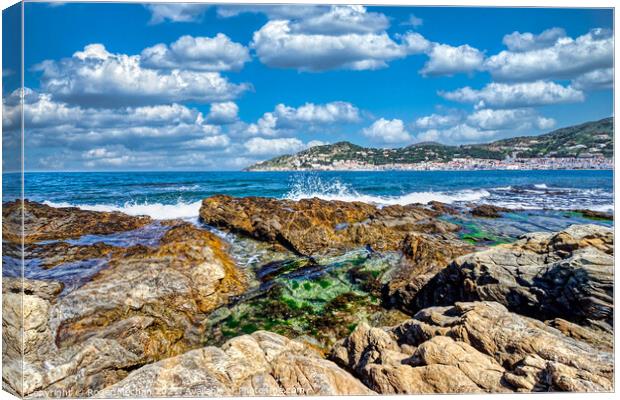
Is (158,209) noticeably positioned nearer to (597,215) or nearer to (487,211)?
(487,211)

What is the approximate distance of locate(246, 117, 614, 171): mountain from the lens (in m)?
6.52

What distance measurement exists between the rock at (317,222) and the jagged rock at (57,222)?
1295 millimetres

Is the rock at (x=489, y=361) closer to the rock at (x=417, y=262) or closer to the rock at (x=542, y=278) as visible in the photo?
the rock at (x=542, y=278)

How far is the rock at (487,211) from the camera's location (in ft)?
24.1

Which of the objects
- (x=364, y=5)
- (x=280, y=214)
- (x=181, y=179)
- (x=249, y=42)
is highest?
(x=364, y=5)

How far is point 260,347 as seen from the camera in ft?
17.5

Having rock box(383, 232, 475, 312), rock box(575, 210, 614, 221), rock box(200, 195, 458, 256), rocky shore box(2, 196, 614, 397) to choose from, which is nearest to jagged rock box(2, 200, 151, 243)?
rocky shore box(2, 196, 614, 397)

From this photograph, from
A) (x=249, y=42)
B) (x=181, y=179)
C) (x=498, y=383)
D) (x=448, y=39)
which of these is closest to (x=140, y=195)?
(x=181, y=179)

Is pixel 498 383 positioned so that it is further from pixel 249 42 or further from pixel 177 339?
pixel 249 42

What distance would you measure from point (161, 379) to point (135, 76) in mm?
3773

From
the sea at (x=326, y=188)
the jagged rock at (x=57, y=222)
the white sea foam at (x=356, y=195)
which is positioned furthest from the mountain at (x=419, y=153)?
the jagged rock at (x=57, y=222)

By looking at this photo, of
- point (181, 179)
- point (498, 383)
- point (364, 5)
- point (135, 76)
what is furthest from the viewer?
point (181, 179)

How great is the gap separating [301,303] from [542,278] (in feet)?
10.1

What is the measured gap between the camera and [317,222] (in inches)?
298
